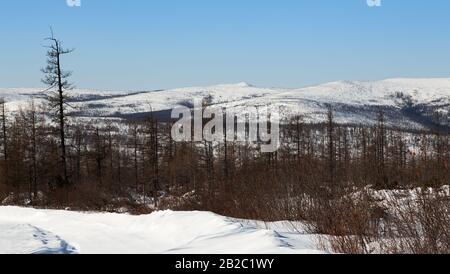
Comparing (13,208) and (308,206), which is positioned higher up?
(308,206)

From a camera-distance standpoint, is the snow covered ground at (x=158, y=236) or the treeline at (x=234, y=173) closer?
the snow covered ground at (x=158, y=236)

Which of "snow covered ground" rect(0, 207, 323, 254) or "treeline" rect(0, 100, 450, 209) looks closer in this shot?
"snow covered ground" rect(0, 207, 323, 254)

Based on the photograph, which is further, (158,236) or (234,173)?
(234,173)

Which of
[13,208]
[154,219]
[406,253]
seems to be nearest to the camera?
[406,253]

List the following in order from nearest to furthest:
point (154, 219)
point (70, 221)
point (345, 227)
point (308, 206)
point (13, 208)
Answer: point (345, 227) < point (308, 206) < point (154, 219) < point (70, 221) < point (13, 208)

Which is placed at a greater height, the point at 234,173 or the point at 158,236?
the point at 234,173

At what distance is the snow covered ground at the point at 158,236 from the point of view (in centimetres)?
840

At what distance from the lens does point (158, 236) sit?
12.1m

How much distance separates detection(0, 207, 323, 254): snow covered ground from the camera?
8398 mm
